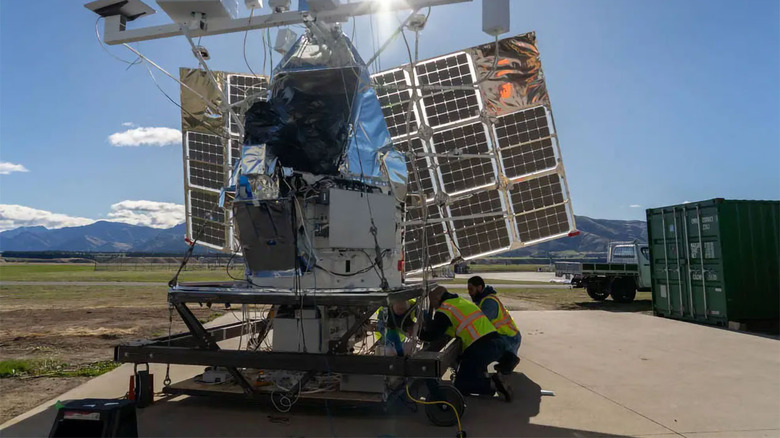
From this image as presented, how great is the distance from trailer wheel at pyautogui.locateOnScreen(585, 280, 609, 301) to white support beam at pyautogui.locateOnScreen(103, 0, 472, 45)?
63.7ft

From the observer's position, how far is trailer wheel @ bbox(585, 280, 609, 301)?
22.8 meters

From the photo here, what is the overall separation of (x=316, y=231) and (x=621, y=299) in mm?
19608

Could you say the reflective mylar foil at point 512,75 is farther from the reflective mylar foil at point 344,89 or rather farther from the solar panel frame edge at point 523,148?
the reflective mylar foil at point 344,89

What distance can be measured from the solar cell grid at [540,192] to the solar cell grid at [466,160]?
2.26 ft

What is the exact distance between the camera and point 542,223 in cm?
1056

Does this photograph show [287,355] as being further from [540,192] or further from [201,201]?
[540,192]

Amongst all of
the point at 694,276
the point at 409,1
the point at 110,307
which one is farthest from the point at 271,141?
the point at 110,307

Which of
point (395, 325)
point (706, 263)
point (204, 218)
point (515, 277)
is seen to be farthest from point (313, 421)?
point (515, 277)

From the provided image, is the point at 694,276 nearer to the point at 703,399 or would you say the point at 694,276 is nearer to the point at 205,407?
the point at 703,399

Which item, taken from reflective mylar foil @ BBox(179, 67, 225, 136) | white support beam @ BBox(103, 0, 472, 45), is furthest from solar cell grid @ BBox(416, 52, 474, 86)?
reflective mylar foil @ BBox(179, 67, 225, 136)

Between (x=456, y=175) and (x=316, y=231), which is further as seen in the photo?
(x=456, y=175)

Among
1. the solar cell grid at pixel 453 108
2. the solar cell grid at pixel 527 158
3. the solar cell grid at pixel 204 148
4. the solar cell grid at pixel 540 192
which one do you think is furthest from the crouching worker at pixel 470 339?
the solar cell grid at pixel 204 148

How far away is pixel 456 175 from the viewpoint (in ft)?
34.9

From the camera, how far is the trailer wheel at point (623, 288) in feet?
72.6
